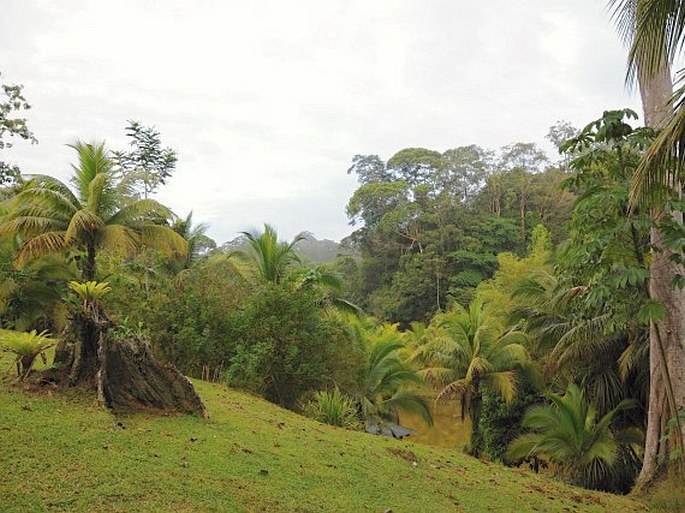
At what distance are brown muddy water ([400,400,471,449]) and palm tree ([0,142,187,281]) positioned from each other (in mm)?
15137

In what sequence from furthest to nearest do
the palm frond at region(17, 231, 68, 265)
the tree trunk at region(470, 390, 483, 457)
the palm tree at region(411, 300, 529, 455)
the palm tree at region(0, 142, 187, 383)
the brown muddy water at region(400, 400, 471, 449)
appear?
the brown muddy water at region(400, 400, 471, 449) → the tree trunk at region(470, 390, 483, 457) → the palm tree at region(411, 300, 529, 455) → the palm tree at region(0, 142, 187, 383) → the palm frond at region(17, 231, 68, 265)

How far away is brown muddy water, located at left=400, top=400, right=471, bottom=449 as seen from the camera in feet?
82.5

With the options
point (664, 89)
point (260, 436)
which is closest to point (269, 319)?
point (260, 436)

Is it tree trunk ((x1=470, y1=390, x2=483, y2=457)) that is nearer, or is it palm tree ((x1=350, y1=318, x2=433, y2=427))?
palm tree ((x1=350, y1=318, x2=433, y2=427))

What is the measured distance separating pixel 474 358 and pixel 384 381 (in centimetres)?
285

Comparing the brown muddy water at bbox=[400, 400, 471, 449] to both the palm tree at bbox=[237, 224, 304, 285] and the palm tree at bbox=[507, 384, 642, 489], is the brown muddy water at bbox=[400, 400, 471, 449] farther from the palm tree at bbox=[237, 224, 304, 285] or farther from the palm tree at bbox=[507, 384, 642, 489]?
the palm tree at bbox=[507, 384, 642, 489]

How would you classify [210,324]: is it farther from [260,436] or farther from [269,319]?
[260,436]

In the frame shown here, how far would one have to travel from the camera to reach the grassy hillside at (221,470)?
14.1 ft

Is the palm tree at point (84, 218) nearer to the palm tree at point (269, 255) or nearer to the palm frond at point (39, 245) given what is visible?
the palm frond at point (39, 245)

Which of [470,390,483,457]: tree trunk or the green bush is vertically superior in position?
the green bush

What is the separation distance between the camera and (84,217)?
11.7m

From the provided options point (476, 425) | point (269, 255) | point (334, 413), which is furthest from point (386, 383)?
point (334, 413)

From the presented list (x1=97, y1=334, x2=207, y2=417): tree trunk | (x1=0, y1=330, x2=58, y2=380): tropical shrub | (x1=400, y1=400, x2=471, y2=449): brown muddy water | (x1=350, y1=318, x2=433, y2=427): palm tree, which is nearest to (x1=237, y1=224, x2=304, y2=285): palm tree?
(x1=350, y1=318, x2=433, y2=427): palm tree

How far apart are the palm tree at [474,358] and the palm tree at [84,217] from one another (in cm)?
939
